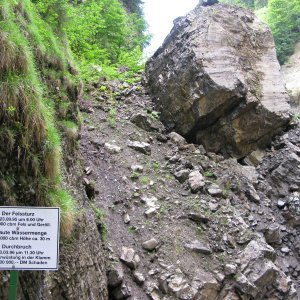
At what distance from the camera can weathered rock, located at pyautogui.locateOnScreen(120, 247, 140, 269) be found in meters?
7.33

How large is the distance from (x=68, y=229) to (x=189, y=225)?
446cm

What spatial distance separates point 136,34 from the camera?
21047 millimetres

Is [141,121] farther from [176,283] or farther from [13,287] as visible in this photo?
[13,287]

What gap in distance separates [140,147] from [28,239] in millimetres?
7535

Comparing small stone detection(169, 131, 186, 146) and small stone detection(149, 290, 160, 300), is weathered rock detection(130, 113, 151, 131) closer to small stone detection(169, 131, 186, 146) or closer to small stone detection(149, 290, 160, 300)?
small stone detection(169, 131, 186, 146)

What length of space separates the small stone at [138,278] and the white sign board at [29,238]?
4.22 meters

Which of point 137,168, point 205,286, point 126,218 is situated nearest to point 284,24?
point 137,168

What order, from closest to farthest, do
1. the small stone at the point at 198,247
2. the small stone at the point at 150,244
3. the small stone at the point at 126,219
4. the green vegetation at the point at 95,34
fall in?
the small stone at the point at 150,244 < the small stone at the point at 198,247 < the small stone at the point at 126,219 < the green vegetation at the point at 95,34

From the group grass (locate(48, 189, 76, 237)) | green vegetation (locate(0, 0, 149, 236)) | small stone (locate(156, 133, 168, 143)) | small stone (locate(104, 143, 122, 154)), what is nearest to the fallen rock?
green vegetation (locate(0, 0, 149, 236))

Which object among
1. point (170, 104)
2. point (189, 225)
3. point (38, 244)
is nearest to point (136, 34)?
point (170, 104)

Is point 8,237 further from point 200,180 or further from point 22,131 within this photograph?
point 200,180

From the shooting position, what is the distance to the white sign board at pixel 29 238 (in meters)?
3.22

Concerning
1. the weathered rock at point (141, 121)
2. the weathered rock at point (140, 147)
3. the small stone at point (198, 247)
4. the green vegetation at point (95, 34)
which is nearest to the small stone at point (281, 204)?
the small stone at point (198, 247)

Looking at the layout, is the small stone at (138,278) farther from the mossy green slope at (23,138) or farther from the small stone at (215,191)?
the small stone at (215,191)
